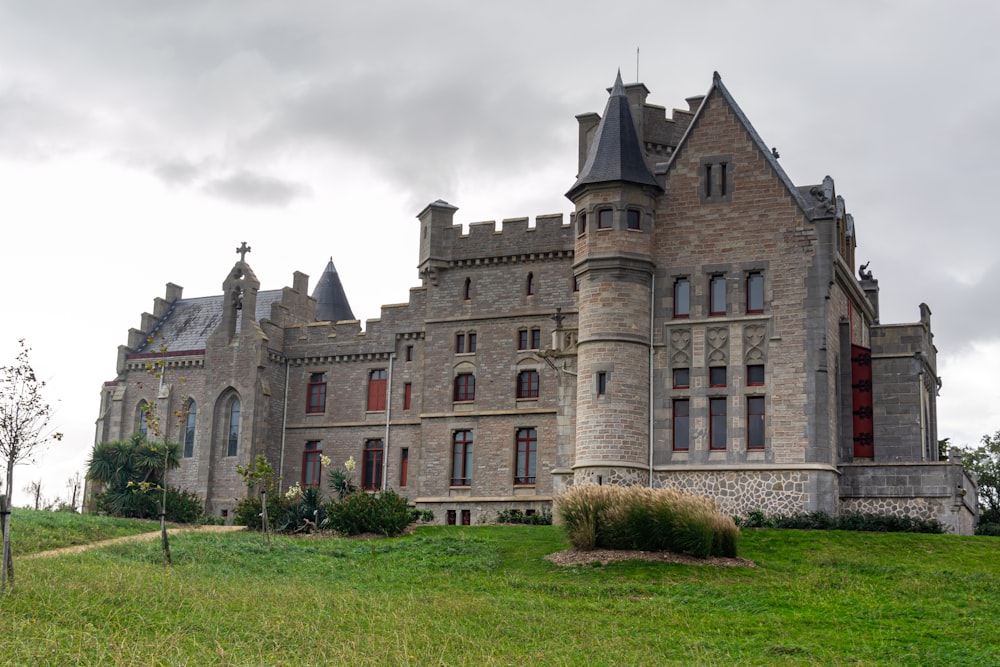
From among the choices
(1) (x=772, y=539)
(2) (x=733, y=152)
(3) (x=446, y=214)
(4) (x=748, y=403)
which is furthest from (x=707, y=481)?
(3) (x=446, y=214)

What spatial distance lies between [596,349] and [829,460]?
6.85 metres

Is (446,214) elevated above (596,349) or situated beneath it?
elevated above

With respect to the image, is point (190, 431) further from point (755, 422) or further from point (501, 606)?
point (501, 606)

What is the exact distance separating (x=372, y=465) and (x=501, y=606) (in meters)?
25.1

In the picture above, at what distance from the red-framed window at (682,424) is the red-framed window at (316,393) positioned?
17459 mm

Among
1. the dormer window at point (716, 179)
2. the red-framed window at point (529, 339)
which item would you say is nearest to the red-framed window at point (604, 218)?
the dormer window at point (716, 179)

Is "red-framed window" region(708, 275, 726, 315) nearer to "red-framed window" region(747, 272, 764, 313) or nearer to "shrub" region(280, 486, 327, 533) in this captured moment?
"red-framed window" region(747, 272, 764, 313)

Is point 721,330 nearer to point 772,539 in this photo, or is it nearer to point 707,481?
point 707,481

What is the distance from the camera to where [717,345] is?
106ft

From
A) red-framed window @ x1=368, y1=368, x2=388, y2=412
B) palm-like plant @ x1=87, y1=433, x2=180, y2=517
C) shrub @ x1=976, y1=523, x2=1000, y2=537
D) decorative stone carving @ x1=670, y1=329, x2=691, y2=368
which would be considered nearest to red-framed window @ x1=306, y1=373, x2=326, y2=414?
red-framed window @ x1=368, y1=368, x2=388, y2=412

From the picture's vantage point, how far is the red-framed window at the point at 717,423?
32.1m

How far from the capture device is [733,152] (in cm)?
3325

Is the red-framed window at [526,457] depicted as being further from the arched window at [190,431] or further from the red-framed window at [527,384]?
the arched window at [190,431]

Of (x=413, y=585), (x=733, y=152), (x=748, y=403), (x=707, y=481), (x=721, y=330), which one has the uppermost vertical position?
(x=733, y=152)
